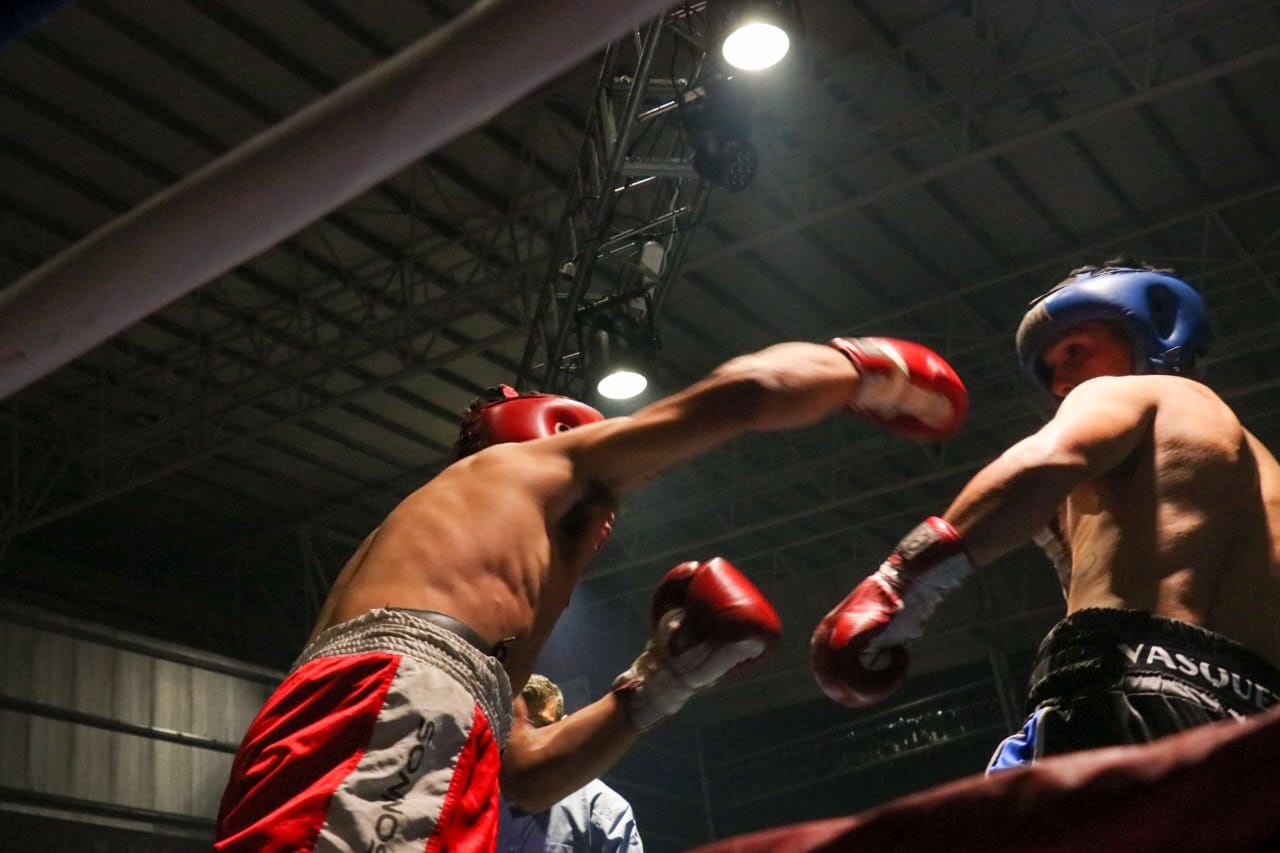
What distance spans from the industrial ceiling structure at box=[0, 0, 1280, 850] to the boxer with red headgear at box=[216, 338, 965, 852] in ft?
9.13

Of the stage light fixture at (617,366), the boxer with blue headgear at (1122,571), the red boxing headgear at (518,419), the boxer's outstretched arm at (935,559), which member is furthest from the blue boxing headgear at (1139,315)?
the stage light fixture at (617,366)

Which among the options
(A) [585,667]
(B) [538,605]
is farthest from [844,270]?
(B) [538,605]

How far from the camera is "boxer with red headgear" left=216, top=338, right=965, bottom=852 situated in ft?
5.42

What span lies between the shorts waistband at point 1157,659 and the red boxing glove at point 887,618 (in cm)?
24

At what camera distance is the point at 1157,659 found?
6.02ft

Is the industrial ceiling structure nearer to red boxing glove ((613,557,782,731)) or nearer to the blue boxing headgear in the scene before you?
red boxing glove ((613,557,782,731))

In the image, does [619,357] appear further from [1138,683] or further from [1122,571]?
[1138,683]

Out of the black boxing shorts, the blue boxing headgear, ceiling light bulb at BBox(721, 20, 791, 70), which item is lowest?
the black boxing shorts

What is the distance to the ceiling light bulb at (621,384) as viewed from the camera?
692 centimetres

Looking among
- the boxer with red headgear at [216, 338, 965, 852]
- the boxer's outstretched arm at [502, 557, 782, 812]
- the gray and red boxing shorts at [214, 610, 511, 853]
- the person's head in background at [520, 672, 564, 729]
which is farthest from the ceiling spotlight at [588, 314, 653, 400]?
the gray and red boxing shorts at [214, 610, 511, 853]

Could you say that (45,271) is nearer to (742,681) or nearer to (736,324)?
(736,324)

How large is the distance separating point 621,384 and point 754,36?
1.95 m

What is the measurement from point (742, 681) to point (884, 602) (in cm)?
1166

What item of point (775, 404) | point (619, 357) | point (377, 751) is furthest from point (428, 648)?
point (619, 357)
